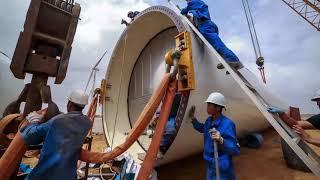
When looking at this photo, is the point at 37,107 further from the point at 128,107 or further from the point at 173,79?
the point at 128,107

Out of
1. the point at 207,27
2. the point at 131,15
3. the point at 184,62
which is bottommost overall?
the point at 184,62

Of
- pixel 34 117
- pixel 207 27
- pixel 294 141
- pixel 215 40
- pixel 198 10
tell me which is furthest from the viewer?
pixel 198 10

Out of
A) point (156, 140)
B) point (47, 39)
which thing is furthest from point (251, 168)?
point (47, 39)

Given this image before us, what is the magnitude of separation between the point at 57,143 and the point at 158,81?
3451 millimetres

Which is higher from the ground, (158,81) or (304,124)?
(158,81)

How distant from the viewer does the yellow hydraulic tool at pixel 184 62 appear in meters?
3.41

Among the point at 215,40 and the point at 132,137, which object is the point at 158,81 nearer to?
the point at 215,40

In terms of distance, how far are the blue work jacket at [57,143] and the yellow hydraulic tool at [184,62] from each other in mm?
1449

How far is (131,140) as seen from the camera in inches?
116

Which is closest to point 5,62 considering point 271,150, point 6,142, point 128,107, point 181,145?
point 128,107

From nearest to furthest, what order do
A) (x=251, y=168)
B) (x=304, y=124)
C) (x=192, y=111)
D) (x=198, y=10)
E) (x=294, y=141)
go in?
(x=294, y=141) < (x=304, y=124) < (x=192, y=111) < (x=198, y=10) < (x=251, y=168)

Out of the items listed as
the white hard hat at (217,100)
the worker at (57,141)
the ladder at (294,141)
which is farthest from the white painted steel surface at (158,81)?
the worker at (57,141)

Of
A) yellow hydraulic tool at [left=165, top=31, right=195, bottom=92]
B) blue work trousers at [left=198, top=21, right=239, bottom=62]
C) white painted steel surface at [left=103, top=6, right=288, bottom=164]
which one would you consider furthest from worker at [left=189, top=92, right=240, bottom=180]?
blue work trousers at [left=198, top=21, right=239, bottom=62]

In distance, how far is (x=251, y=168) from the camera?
14.7 feet
